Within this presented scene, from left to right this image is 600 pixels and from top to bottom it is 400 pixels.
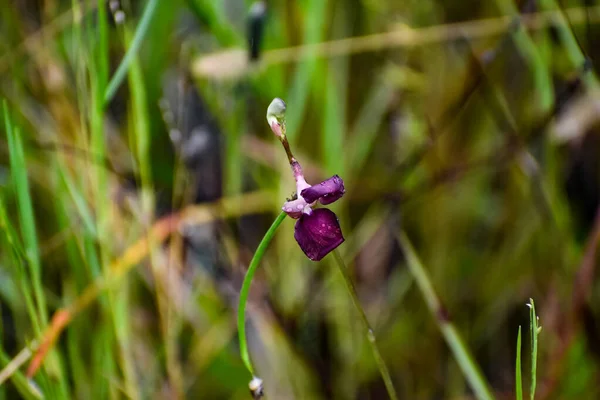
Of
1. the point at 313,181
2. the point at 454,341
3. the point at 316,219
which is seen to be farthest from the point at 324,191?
the point at 313,181

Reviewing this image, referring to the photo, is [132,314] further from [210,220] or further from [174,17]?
[174,17]

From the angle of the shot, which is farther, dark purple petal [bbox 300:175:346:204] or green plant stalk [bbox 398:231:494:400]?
green plant stalk [bbox 398:231:494:400]

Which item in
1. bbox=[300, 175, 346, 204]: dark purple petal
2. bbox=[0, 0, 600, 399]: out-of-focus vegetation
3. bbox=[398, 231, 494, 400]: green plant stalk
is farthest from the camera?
bbox=[0, 0, 600, 399]: out-of-focus vegetation

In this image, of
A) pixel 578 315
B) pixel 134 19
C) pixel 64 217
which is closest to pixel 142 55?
pixel 134 19

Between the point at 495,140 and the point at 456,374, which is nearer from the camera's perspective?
the point at 456,374

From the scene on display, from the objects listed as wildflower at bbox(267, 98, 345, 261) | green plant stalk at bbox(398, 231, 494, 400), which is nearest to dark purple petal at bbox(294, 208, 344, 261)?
wildflower at bbox(267, 98, 345, 261)

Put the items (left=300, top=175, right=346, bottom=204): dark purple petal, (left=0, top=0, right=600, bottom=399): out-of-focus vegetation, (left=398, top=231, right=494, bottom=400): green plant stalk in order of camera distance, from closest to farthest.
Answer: (left=300, top=175, right=346, bottom=204): dark purple petal → (left=398, top=231, right=494, bottom=400): green plant stalk → (left=0, top=0, right=600, bottom=399): out-of-focus vegetation

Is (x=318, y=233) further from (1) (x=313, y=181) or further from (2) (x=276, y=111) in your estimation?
(1) (x=313, y=181)

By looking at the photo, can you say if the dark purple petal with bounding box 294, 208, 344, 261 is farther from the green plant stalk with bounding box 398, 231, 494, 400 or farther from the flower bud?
the green plant stalk with bounding box 398, 231, 494, 400

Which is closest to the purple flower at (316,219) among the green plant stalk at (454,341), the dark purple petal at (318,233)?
the dark purple petal at (318,233)
